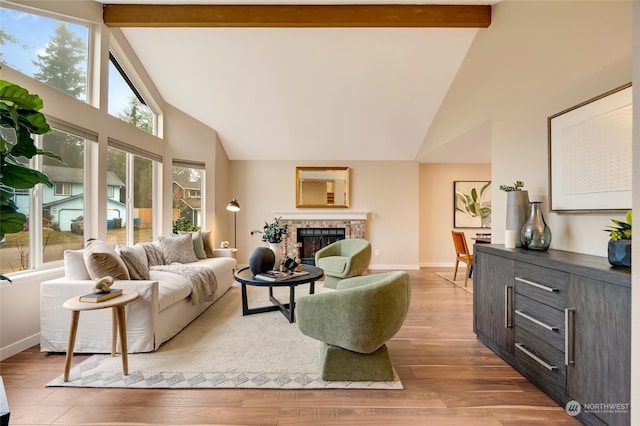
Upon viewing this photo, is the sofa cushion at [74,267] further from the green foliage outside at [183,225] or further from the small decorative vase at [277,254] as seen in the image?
the green foliage outside at [183,225]

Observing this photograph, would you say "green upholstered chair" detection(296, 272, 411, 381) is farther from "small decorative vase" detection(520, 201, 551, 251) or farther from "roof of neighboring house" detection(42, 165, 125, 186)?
"roof of neighboring house" detection(42, 165, 125, 186)

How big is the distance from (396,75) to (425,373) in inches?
147

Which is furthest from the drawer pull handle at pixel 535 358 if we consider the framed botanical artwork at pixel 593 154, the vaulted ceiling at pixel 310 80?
the vaulted ceiling at pixel 310 80

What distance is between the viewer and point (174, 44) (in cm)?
384

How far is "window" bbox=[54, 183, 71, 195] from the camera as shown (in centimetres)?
308

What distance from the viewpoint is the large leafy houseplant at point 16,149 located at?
58.1 inches

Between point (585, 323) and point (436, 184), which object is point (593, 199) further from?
point (436, 184)

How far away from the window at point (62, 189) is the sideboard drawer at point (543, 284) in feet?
14.7

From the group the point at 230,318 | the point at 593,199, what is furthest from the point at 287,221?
the point at 593,199

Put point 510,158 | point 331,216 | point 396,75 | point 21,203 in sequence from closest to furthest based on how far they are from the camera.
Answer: point 21,203 < point 510,158 < point 396,75 < point 331,216

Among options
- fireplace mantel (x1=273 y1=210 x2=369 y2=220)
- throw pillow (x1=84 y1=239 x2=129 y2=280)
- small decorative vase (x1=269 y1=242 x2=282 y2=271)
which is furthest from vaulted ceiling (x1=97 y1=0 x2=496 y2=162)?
throw pillow (x1=84 y1=239 x2=129 y2=280)

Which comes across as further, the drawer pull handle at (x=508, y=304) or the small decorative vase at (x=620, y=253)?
the drawer pull handle at (x=508, y=304)

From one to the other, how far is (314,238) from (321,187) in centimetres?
109

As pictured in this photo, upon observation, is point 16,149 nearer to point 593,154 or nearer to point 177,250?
point 177,250
